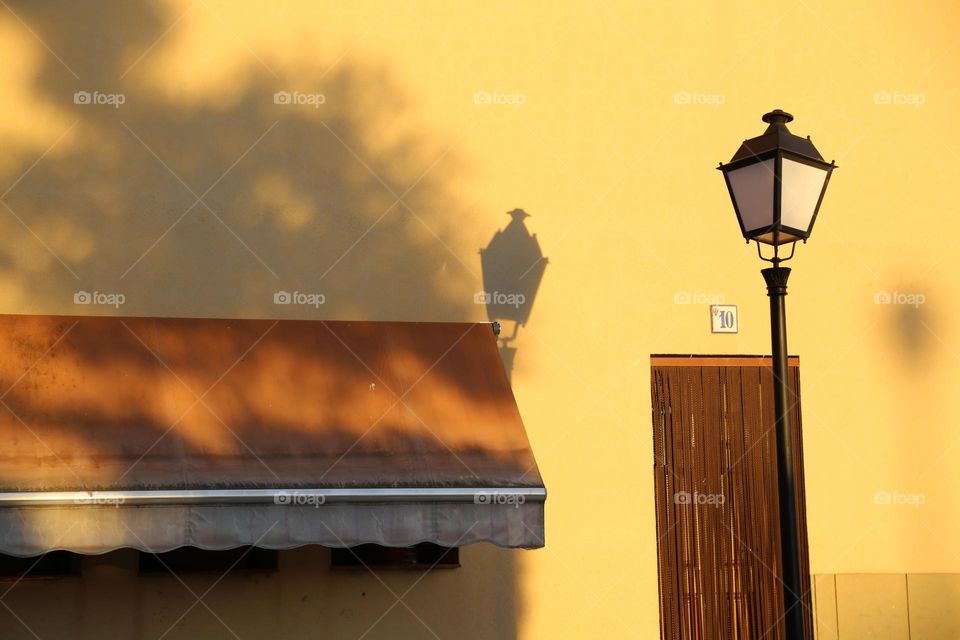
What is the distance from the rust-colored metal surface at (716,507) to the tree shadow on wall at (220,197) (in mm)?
1590

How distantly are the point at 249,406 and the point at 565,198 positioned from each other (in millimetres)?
3770

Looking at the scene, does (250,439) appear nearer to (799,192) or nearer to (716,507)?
(799,192)

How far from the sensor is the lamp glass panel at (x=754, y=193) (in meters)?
6.75

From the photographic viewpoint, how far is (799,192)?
6.79 m

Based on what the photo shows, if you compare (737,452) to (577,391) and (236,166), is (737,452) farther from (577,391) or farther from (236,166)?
(236,166)

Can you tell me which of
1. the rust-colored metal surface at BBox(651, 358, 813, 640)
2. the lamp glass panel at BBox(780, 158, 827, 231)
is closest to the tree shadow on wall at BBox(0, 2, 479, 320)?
the rust-colored metal surface at BBox(651, 358, 813, 640)

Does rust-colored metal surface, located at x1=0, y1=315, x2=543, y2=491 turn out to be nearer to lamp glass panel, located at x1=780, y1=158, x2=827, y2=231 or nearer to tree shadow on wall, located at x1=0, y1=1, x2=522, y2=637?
tree shadow on wall, located at x1=0, y1=1, x2=522, y2=637

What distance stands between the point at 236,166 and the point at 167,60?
1.19 metres

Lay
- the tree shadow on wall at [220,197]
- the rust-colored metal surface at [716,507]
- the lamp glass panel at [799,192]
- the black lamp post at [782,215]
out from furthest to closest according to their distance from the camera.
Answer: the rust-colored metal surface at [716,507]
the tree shadow on wall at [220,197]
the lamp glass panel at [799,192]
the black lamp post at [782,215]

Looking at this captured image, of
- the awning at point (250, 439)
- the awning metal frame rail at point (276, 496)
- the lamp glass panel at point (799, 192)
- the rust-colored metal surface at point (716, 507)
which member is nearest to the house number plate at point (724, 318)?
the rust-colored metal surface at point (716, 507)

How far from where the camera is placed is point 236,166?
973cm

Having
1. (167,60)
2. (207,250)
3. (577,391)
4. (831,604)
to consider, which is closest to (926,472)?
(831,604)

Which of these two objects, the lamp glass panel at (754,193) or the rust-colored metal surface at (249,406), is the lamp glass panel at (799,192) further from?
the rust-colored metal surface at (249,406)

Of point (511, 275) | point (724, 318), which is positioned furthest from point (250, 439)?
point (724, 318)
